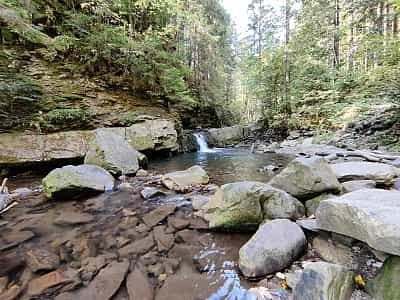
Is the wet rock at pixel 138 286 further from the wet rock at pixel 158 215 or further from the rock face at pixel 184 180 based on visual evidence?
the rock face at pixel 184 180

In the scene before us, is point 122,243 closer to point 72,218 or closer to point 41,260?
point 41,260

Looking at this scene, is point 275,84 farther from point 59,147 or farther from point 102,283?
point 102,283

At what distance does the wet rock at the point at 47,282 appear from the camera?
217cm

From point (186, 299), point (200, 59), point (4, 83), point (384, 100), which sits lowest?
point (186, 299)

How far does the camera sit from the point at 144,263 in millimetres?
2572

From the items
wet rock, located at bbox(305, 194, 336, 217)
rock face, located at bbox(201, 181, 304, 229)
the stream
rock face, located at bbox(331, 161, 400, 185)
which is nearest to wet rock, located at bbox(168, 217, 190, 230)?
the stream

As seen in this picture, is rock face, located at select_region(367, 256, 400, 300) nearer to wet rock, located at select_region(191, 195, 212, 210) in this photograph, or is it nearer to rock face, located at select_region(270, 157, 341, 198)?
rock face, located at select_region(270, 157, 341, 198)

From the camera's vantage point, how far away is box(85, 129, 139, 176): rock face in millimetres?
6043

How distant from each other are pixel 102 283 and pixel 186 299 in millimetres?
776

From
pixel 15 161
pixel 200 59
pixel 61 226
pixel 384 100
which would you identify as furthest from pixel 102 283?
pixel 200 59

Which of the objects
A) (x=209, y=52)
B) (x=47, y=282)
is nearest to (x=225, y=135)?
(x=209, y=52)

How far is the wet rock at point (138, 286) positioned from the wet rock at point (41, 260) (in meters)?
0.81

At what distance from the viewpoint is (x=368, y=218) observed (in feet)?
5.88

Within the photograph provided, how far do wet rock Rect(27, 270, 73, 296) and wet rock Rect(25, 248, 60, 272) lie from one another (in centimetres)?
13
